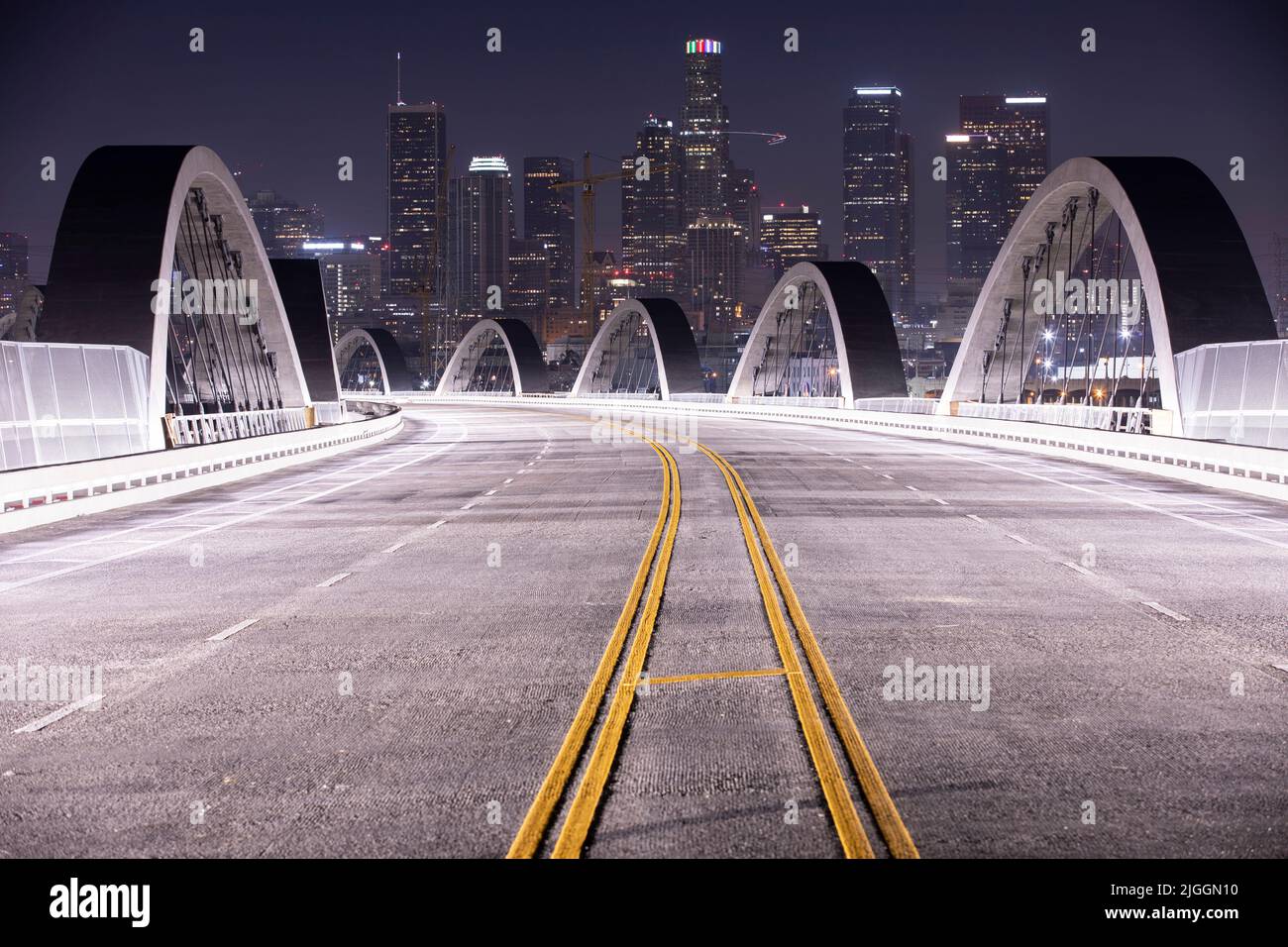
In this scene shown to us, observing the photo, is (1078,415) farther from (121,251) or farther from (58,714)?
(58,714)

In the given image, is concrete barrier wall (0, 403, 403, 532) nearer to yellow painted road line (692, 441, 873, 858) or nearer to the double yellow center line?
the double yellow center line

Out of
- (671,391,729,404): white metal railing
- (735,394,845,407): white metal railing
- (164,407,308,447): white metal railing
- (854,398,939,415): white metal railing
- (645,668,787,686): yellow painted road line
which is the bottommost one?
(671,391,729,404): white metal railing

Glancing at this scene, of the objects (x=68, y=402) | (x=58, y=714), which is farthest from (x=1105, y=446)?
(x=58, y=714)

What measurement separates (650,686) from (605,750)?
1.86 meters

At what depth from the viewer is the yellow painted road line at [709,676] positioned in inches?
395

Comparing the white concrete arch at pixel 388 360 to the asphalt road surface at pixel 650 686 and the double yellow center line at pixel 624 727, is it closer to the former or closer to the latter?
the asphalt road surface at pixel 650 686

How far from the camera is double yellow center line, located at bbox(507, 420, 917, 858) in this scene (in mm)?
6359

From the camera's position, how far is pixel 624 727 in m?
8.64

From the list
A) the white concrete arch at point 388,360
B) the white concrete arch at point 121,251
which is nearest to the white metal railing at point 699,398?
the white concrete arch at point 121,251

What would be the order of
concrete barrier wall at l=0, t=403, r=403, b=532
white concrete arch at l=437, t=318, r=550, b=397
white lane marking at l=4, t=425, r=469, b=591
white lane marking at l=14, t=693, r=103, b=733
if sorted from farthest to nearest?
white concrete arch at l=437, t=318, r=550, b=397, concrete barrier wall at l=0, t=403, r=403, b=532, white lane marking at l=4, t=425, r=469, b=591, white lane marking at l=14, t=693, r=103, b=733

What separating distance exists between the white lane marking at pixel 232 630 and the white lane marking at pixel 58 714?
2.36 meters

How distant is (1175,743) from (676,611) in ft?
19.0

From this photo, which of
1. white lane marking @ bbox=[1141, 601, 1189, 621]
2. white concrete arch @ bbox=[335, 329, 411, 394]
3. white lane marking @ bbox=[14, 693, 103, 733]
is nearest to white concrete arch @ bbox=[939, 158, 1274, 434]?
white lane marking @ bbox=[1141, 601, 1189, 621]
